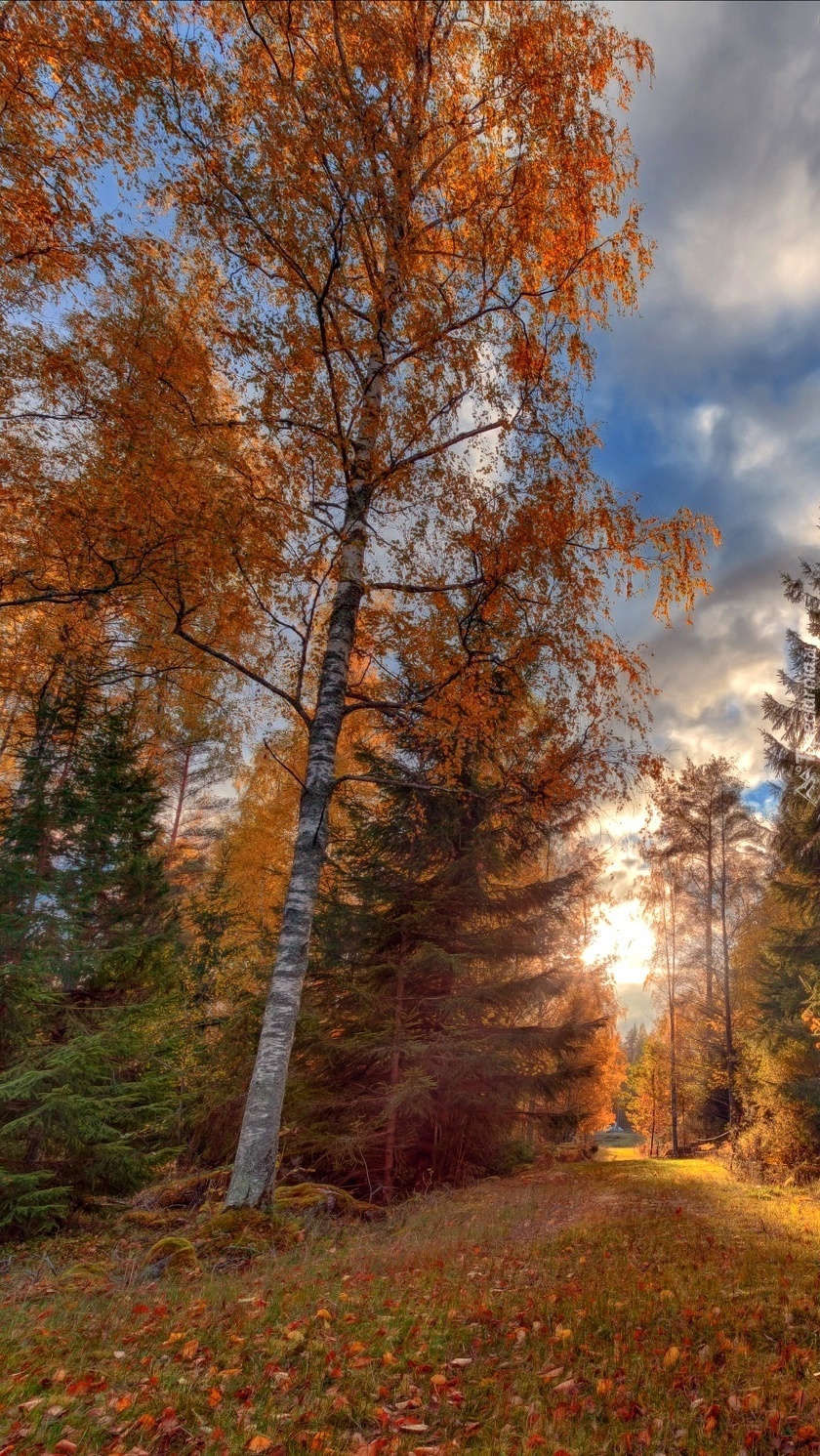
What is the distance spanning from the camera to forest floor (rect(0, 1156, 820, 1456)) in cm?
312

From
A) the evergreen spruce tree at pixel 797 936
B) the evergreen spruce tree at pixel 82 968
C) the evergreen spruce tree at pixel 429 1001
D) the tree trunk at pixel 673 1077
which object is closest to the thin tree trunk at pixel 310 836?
the evergreen spruce tree at pixel 82 968

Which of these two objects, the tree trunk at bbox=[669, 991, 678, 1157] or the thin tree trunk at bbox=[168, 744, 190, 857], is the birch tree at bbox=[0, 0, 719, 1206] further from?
the tree trunk at bbox=[669, 991, 678, 1157]

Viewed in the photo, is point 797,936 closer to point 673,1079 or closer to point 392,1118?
point 673,1079

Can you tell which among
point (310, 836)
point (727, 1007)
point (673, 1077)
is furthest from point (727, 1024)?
point (310, 836)

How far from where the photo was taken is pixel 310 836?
312 inches

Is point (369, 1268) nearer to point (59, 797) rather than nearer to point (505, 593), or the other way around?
point (505, 593)

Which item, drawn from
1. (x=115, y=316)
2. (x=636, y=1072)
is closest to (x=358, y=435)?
(x=115, y=316)

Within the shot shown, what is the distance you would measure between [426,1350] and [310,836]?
4.88m

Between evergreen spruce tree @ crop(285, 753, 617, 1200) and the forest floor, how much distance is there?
4.25 metres

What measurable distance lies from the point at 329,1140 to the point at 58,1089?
4.53 meters

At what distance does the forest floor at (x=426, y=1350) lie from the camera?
3.12 meters

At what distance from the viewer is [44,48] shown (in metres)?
6.91

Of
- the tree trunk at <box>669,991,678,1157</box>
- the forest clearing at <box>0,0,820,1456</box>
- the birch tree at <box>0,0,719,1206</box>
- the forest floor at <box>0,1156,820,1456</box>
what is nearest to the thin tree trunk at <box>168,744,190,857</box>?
the forest clearing at <box>0,0,820,1456</box>

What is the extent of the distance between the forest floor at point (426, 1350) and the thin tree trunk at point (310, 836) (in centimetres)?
95
